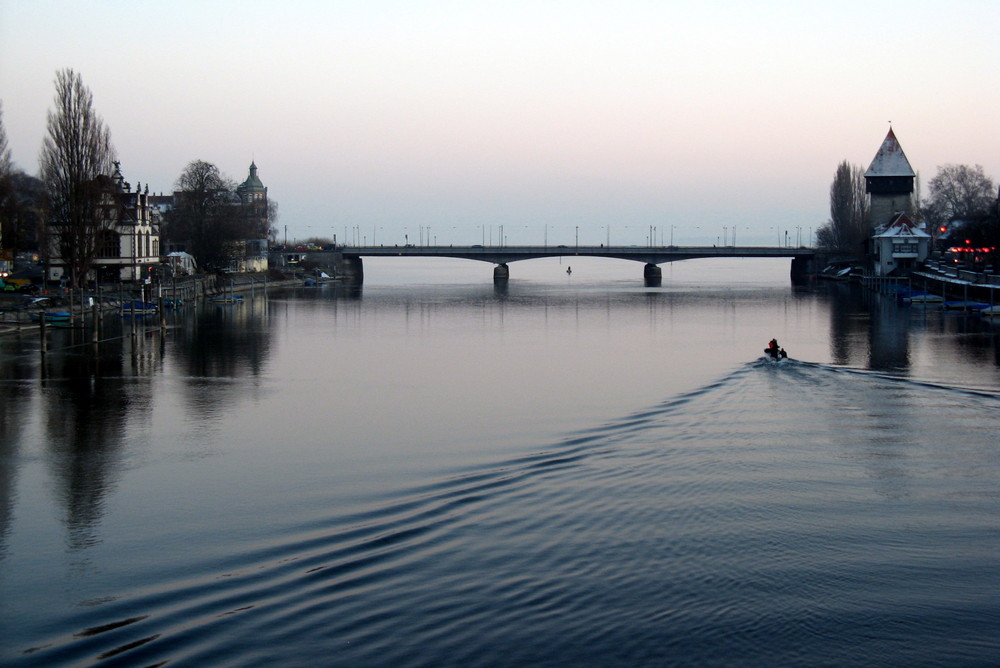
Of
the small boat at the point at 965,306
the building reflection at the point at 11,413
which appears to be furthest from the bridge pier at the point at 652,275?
the building reflection at the point at 11,413

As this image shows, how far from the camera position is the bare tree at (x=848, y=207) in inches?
4424

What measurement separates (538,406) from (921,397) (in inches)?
425

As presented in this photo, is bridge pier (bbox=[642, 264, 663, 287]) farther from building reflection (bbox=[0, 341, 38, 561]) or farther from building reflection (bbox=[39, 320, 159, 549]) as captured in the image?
building reflection (bbox=[0, 341, 38, 561])

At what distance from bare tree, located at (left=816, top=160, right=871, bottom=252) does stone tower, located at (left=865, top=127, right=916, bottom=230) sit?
9754 millimetres

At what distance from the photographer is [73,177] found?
2144 inches

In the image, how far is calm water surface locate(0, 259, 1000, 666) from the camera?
36.6ft

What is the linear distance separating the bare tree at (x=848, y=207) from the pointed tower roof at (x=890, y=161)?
395 inches

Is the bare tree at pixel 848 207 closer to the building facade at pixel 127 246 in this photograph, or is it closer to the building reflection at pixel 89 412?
the building facade at pixel 127 246

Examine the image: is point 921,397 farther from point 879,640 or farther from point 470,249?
point 470,249

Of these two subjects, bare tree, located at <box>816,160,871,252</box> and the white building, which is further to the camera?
bare tree, located at <box>816,160,871,252</box>

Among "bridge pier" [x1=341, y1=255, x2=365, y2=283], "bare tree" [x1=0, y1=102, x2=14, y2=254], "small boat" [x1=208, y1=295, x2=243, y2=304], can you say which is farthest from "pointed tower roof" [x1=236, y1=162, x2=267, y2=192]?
"bare tree" [x1=0, y1=102, x2=14, y2=254]

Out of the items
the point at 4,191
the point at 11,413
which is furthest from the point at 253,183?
the point at 11,413

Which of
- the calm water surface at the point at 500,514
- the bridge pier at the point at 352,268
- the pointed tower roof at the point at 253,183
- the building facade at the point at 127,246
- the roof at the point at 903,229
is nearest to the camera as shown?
the calm water surface at the point at 500,514

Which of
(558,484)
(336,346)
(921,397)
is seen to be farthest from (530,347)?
(558,484)
